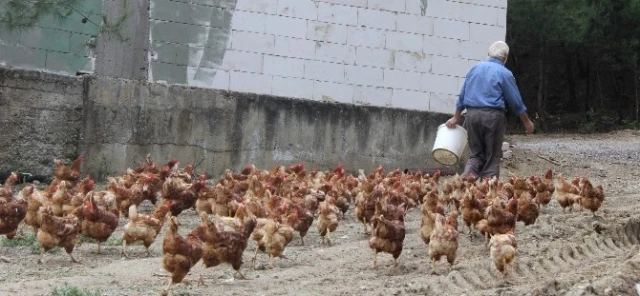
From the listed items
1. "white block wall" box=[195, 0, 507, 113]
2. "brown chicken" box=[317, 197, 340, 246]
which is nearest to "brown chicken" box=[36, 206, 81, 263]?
"brown chicken" box=[317, 197, 340, 246]

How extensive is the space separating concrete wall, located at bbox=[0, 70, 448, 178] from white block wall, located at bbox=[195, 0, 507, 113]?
0.26m

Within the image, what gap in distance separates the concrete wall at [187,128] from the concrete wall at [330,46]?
26 centimetres

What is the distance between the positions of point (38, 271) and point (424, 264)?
111 inches

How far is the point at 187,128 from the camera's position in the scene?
42.4ft

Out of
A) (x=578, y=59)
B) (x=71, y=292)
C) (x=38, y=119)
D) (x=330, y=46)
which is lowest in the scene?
(x=71, y=292)

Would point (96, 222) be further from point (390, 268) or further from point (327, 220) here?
point (390, 268)

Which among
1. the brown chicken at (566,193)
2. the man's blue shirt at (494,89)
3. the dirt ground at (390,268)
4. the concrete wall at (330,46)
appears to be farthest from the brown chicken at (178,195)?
the concrete wall at (330,46)

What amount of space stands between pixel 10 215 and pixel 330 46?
677cm

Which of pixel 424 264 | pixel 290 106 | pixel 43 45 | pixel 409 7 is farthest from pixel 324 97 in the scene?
pixel 424 264

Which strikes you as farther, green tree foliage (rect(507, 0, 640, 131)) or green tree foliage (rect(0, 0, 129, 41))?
green tree foliage (rect(507, 0, 640, 131))

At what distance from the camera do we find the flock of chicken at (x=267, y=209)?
6562 mm

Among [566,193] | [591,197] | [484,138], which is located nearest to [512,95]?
[484,138]

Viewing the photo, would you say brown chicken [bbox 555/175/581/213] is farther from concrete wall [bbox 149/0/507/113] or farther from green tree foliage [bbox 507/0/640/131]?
green tree foliage [bbox 507/0/640/131]

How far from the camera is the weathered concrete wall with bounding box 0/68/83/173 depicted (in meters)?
11.9
